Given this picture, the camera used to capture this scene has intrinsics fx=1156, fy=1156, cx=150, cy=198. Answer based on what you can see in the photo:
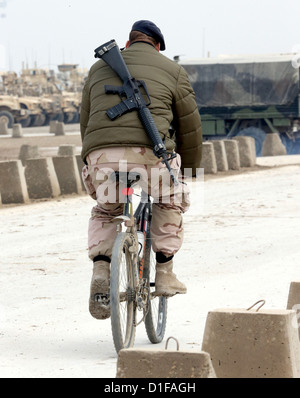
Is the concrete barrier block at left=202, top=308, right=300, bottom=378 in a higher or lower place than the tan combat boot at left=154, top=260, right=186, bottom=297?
higher

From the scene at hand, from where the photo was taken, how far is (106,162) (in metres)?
6.12

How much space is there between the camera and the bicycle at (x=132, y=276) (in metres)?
5.81

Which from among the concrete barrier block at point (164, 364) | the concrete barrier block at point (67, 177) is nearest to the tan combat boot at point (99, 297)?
the concrete barrier block at point (164, 364)

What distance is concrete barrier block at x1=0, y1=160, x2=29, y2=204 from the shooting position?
1684cm

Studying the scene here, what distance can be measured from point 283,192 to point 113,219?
1207cm

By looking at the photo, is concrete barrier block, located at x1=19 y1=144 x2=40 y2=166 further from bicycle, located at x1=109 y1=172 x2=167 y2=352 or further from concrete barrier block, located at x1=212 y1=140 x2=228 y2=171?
bicycle, located at x1=109 y1=172 x2=167 y2=352

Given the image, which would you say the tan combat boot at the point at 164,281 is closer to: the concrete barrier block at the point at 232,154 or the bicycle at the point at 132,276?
the bicycle at the point at 132,276

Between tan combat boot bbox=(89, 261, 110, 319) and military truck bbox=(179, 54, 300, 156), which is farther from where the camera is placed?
military truck bbox=(179, 54, 300, 156)

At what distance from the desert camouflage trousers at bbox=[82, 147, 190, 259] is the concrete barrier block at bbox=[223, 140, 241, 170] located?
17.5m

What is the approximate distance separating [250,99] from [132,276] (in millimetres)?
26826

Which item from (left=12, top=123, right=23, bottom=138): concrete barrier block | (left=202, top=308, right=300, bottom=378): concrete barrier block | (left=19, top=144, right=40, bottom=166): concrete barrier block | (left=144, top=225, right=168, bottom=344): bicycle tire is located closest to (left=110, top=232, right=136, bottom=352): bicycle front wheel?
(left=144, top=225, right=168, bottom=344): bicycle tire

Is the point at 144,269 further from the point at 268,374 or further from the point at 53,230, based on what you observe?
the point at 53,230

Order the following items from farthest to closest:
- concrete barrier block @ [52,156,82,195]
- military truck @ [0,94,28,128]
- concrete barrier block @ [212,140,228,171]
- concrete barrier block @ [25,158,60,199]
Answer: military truck @ [0,94,28,128] → concrete barrier block @ [212,140,228,171] → concrete barrier block @ [52,156,82,195] → concrete barrier block @ [25,158,60,199]
